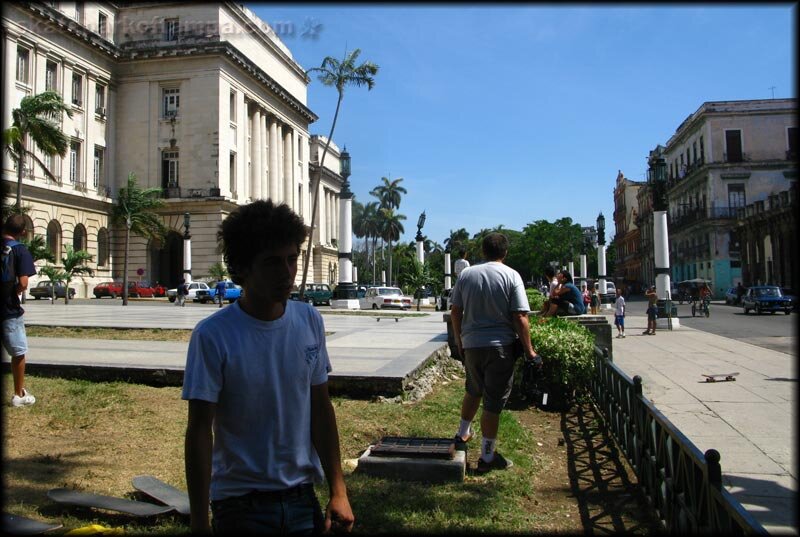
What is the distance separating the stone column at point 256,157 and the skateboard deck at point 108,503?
47.9 m

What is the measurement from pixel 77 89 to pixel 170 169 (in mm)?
8107

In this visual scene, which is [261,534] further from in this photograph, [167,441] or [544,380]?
[544,380]

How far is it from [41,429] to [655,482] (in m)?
4.99

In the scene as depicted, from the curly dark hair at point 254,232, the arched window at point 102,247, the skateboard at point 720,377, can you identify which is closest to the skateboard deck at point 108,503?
the curly dark hair at point 254,232

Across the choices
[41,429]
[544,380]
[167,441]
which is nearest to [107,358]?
[41,429]

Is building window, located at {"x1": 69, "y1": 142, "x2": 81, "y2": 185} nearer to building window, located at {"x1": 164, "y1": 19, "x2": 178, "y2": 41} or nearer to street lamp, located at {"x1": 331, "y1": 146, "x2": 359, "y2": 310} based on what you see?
street lamp, located at {"x1": 331, "y1": 146, "x2": 359, "y2": 310}

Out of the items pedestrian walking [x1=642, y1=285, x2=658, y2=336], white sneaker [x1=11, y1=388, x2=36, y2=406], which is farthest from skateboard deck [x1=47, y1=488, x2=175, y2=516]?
pedestrian walking [x1=642, y1=285, x2=658, y2=336]

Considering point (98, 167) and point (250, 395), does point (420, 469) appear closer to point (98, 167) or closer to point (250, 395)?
point (250, 395)

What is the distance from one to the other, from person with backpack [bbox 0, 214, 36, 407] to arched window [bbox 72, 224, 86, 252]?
38.9 m

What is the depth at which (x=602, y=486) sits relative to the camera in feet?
15.0

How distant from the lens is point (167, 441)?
5.09 metres

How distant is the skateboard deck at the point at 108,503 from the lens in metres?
3.54

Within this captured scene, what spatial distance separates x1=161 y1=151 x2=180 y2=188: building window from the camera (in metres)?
45.4

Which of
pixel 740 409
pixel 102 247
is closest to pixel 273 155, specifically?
pixel 102 247
